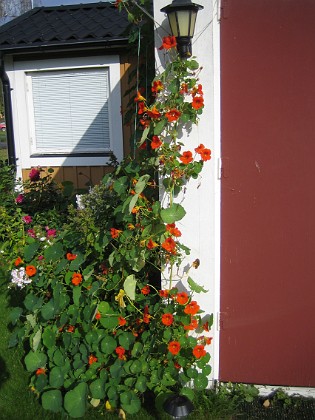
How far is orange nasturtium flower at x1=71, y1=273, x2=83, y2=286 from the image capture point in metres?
2.86

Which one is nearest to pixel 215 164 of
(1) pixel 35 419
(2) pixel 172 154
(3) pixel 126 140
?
(2) pixel 172 154

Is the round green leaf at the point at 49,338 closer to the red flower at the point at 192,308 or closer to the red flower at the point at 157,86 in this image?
the red flower at the point at 192,308

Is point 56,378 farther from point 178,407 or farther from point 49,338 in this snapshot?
point 178,407

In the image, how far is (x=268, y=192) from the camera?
278 centimetres

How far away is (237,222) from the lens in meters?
2.84

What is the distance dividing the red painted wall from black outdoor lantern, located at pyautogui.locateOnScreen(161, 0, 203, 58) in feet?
0.91

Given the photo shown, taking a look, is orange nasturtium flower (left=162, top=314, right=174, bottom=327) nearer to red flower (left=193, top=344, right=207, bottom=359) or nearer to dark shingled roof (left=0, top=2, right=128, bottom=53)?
red flower (left=193, top=344, right=207, bottom=359)

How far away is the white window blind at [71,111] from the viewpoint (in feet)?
21.1

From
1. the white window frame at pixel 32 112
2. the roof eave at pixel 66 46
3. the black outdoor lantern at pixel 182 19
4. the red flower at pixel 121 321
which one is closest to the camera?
Result: the black outdoor lantern at pixel 182 19

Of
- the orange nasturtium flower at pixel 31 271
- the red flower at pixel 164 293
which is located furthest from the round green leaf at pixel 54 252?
the red flower at pixel 164 293

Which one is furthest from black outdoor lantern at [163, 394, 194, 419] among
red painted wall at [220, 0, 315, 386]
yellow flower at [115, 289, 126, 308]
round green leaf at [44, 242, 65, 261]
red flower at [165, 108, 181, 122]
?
red flower at [165, 108, 181, 122]

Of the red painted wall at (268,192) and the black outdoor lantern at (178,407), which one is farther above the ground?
the red painted wall at (268,192)

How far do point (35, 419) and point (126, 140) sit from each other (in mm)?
4273

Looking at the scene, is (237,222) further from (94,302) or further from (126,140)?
(126,140)
